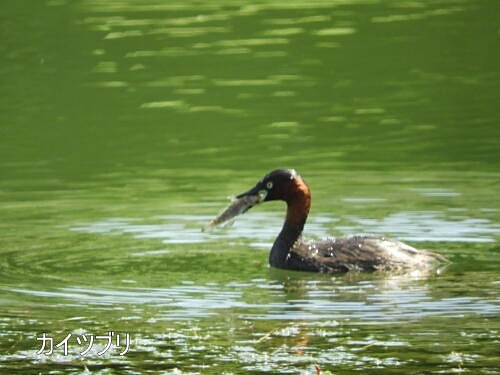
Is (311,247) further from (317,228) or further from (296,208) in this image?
(317,228)

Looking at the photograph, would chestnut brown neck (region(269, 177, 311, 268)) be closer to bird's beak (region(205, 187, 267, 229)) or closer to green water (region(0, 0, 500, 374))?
bird's beak (region(205, 187, 267, 229))

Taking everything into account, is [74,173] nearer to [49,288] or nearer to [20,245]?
[20,245]

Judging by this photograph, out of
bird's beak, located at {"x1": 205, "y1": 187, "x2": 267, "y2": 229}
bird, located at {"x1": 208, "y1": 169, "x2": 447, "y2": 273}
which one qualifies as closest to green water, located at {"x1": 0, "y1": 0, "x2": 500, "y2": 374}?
bird, located at {"x1": 208, "y1": 169, "x2": 447, "y2": 273}

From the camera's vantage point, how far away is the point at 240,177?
17172mm

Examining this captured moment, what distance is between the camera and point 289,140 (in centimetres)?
1992

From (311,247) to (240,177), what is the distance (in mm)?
4322

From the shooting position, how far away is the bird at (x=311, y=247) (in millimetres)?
12406

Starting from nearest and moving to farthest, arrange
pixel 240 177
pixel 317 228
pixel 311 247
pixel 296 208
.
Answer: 1. pixel 311 247
2. pixel 296 208
3. pixel 317 228
4. pixel 240 177

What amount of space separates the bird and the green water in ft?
0.49

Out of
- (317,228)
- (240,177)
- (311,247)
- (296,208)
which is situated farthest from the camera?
(240,177)

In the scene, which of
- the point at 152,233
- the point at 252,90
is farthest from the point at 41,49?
the point at 152,233

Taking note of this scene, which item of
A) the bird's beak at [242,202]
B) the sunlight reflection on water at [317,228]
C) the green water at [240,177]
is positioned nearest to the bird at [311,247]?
the bird's beak at [242,202]

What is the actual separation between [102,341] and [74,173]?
8.30 meters

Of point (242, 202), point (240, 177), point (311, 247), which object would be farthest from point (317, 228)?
point (240, 177)
